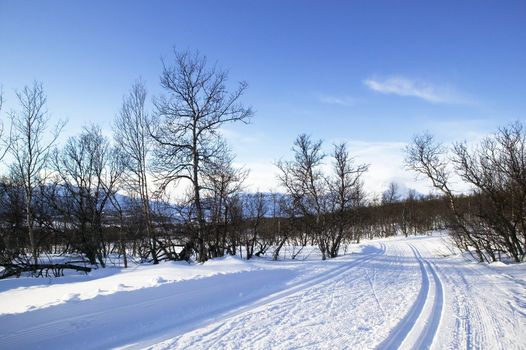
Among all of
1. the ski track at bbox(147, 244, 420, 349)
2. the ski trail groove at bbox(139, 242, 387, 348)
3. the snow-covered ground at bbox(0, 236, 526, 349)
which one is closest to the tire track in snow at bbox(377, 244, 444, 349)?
the snow-covered ground at bbox(0, 236, 526, 349)

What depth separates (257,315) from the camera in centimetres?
640

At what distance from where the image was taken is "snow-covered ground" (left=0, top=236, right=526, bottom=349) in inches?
196

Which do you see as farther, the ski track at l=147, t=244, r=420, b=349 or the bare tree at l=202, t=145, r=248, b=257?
the bare tree at l=202, t=145, r=248, b=257

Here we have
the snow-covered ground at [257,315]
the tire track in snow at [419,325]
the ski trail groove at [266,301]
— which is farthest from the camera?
the ski trail groove at [266,301]

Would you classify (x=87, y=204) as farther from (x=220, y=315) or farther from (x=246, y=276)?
(x=220, y=315)

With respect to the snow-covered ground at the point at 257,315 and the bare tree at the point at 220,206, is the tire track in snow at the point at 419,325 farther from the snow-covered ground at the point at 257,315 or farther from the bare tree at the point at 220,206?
the bare tree at the point at 220,206

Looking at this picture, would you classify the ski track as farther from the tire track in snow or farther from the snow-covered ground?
the tire track in snow

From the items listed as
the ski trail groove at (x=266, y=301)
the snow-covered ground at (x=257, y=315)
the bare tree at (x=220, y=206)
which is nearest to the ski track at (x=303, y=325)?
the snow-covered ground at (x=257, y=315)

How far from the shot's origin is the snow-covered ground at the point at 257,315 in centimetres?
497

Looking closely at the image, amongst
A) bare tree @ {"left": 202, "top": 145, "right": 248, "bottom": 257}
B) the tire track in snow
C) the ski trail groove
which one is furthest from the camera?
bare tree @ {"left": 202, "top": 145, "right": 248, "bottom": 257}

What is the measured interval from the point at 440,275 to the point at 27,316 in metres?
12.9

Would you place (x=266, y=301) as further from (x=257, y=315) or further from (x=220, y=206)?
(x=220, y=206)

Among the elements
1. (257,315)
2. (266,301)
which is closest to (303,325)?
Result: (257,315)

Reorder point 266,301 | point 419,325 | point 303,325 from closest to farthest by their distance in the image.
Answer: point 419,325 < point 303,325 < point 266,301
